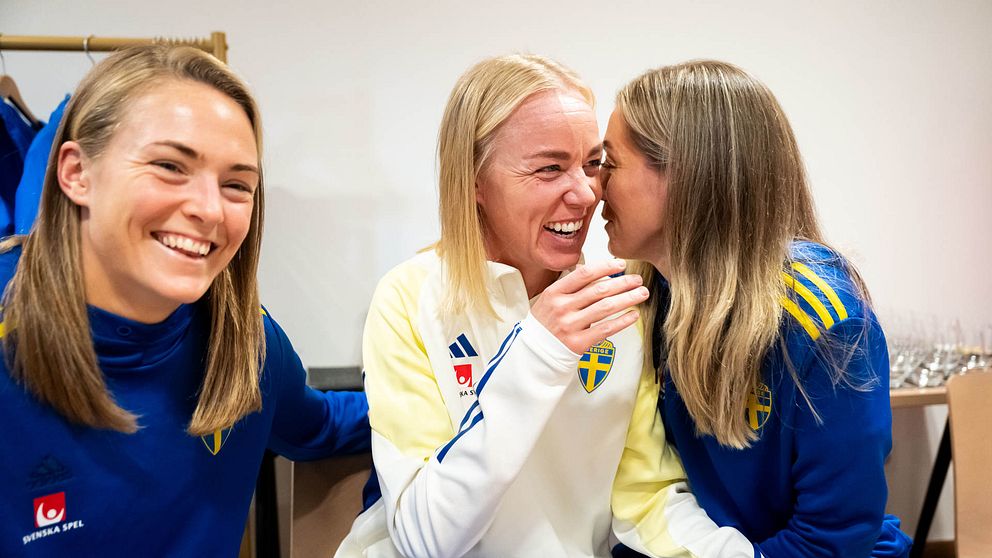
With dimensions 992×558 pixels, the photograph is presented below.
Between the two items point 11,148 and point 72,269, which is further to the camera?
point 11,148

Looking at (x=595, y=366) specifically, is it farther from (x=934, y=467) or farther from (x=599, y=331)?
(x=934, y=467)

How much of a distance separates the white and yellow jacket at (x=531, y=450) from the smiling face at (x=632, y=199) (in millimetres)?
180

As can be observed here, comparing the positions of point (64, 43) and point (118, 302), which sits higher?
point (64, 43)

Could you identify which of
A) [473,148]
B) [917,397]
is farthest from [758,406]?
[917,397]

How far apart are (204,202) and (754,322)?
0.92 m

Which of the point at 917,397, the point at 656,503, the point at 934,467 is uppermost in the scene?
the point at 656,503

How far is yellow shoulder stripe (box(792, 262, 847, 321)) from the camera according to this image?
1.21 metres

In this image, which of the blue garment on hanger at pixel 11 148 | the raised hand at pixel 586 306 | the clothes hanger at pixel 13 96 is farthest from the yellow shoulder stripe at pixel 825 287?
the clothes hanger at pixel 13 96

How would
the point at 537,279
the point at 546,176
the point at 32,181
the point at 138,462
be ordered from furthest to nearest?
the point at 32,181 → the point at 537,279 → the point at 546,176 → the point at 138,462

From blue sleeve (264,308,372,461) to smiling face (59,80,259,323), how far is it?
344 millimetres

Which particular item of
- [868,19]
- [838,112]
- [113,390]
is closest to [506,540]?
[113,390]

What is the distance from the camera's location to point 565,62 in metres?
2.72

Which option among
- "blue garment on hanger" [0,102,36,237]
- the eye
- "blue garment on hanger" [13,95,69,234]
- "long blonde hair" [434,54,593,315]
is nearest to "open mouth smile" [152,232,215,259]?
the eye

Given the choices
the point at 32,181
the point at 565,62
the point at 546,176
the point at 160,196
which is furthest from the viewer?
the point at 565,62
